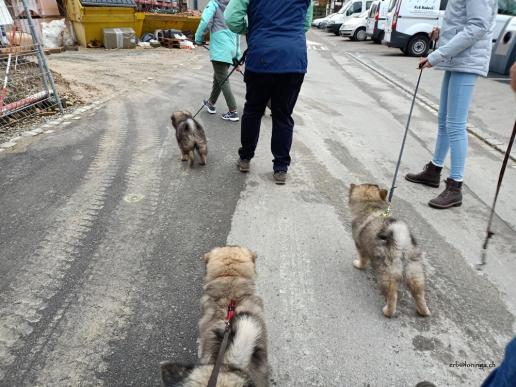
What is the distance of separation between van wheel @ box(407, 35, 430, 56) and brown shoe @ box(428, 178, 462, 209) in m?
15.3

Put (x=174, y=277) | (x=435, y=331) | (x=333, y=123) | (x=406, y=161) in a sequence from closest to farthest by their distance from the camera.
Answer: (x=435, y=331) → (x=174, y=277) → (x=406, y=161) → (x=333, y=123)

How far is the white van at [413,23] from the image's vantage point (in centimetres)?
1622

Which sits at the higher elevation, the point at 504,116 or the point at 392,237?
the point at 392,237

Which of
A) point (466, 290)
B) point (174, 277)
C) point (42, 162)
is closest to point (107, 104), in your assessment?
A: point (42, 162)

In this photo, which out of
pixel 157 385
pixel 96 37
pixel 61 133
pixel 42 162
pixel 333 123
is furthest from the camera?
pixel 96 37

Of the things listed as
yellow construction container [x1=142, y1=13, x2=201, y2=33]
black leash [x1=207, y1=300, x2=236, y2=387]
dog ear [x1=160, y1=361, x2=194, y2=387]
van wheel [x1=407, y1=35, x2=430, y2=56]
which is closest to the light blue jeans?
black leash [x1=207, y1=300, x2=236, y2=387]

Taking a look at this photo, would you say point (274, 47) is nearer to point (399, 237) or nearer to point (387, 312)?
point (399, 237)

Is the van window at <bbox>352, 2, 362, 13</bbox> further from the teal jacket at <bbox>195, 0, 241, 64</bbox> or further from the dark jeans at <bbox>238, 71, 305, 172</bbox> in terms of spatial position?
the dark jeans at <bbox>238, 71, 305, 172</bbox>

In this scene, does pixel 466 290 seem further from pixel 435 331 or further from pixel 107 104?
pixel 107 104

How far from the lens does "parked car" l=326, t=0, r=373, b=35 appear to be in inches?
1193

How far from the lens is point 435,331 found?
2.56 meters

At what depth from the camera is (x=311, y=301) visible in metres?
2.81

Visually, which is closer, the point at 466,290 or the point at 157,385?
the point at 157,385

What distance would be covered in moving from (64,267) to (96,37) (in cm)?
1573
